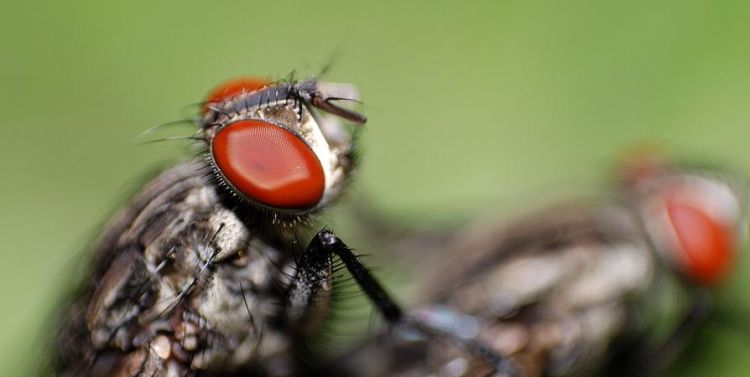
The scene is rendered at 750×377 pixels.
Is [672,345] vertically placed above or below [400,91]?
below

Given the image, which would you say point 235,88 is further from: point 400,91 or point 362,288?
point 400,91

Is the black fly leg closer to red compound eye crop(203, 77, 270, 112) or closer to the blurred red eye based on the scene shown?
red compound eye crop(203, 77, 270, 112)

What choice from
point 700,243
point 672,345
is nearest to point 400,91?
point 700,243

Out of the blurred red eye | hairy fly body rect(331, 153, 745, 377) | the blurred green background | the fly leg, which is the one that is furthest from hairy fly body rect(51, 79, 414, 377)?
the blurred green background

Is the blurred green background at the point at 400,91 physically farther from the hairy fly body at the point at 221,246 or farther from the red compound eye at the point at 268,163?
the red compound eye at the point at 268,163

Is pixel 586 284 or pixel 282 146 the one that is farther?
pixel 586 284

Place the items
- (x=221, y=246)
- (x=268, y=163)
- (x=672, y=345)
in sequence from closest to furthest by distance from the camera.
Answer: (x=268, y=163)
(x=221, y=246)
(x=672, y=345)

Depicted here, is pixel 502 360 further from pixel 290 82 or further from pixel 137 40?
pixel 137 40
